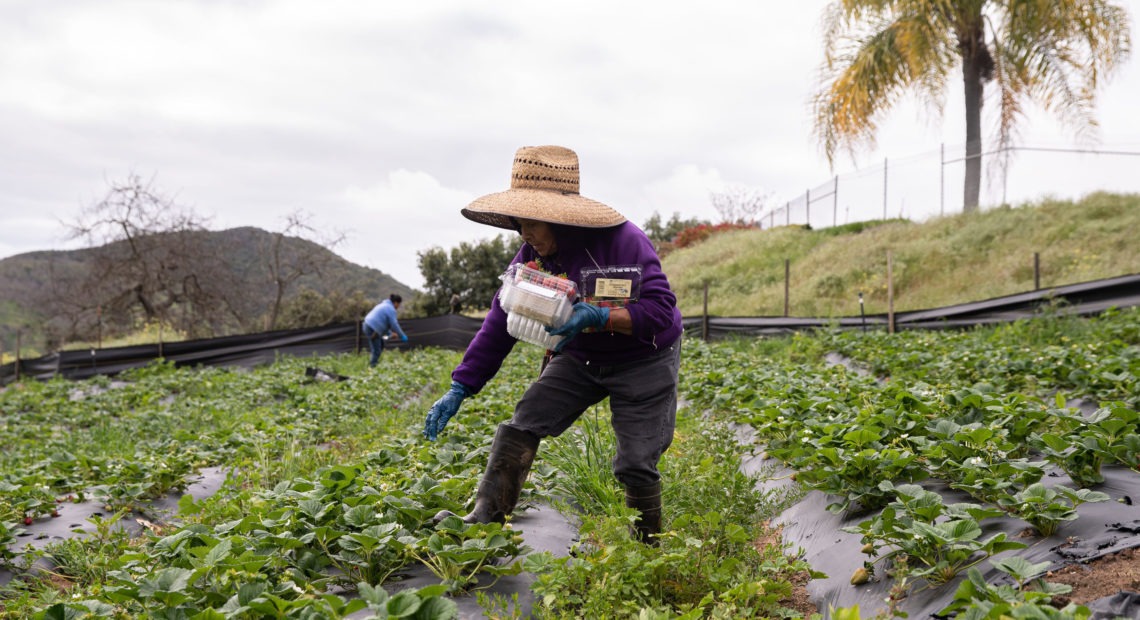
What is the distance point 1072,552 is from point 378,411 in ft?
21.4

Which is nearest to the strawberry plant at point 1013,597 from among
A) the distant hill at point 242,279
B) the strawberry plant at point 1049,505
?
the strawberry plant at point 1049,505

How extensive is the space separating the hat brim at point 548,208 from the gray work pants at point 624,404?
24.5 inches

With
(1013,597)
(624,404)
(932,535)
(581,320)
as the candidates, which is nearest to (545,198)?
(581,320)

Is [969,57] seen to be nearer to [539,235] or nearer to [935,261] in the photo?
[935,261]

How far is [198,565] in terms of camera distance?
96.9 inches

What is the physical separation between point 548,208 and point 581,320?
465 millimetres

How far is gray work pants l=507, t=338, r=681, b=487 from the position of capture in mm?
3057

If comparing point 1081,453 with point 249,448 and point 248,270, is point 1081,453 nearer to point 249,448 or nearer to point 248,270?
point 249,448

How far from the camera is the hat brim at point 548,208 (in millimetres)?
2852

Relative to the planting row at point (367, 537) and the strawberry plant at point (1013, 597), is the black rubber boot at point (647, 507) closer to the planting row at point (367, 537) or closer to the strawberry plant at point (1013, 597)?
the planting row at point (367, 537)

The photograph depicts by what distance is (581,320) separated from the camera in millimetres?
2770

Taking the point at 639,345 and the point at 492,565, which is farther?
the point at 639,345

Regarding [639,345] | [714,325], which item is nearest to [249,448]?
[639,345]

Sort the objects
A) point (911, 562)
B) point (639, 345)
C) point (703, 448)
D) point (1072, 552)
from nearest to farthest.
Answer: point (1072, 552), point (911, 562), point (639, 345), point (703, 448)
